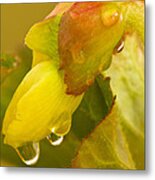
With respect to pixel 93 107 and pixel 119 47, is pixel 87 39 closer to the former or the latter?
pixel 119 47

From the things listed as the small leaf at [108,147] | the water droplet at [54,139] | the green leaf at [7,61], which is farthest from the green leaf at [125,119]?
the green leaf at [7,61]

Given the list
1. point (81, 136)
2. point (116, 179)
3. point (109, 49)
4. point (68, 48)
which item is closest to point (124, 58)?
point (109, 49)

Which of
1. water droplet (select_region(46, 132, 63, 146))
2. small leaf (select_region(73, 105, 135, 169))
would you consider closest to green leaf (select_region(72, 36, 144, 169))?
small leaf (select_region(73, 105, 135, 169))

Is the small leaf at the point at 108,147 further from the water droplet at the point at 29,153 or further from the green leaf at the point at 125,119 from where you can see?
the water droplet at the point at 29,153

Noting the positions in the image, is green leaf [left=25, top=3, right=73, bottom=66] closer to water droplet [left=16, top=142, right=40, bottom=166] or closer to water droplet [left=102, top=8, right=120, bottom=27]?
water droplet [left=102, top=8, right=120, bottom=27]

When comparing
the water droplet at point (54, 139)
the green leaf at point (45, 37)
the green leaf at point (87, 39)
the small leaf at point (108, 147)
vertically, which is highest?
the green leaf at point (45, 37)

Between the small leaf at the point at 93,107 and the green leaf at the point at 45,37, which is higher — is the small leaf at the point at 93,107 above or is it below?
below
